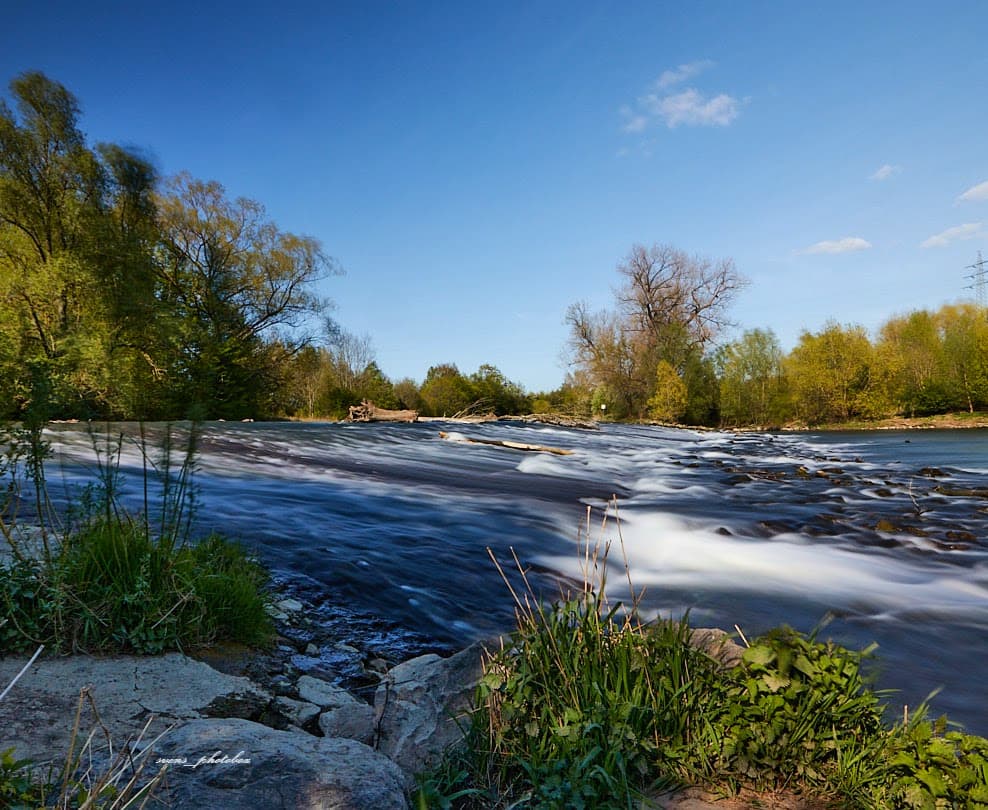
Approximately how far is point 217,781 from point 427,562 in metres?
3.58

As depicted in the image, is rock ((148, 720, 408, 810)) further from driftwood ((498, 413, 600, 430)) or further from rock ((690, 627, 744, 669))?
driftwood ((498, 413, 600, 430))

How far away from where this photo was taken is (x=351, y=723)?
8.34 feet

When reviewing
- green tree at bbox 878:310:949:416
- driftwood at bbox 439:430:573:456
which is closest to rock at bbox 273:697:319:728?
driftwood at bbox 439:430:573:456

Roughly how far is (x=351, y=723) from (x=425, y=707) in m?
0.35

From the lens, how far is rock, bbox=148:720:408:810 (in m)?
1.72

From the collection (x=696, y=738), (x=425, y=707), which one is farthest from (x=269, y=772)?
(x=696, y=738)

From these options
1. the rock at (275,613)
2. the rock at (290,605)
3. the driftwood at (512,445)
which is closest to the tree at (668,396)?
the driftwood at (512,445)

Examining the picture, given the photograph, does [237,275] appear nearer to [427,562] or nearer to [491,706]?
[427,562]

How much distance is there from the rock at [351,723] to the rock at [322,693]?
0.26ft

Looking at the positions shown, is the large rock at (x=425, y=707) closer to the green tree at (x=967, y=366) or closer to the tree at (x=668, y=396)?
the tree at (x=668, y=396)

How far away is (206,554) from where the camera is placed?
372cm

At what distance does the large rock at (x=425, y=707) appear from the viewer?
235 cm

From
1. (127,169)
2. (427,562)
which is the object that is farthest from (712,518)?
(127,169)

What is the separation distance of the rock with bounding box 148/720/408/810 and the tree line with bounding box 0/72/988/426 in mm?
2118
